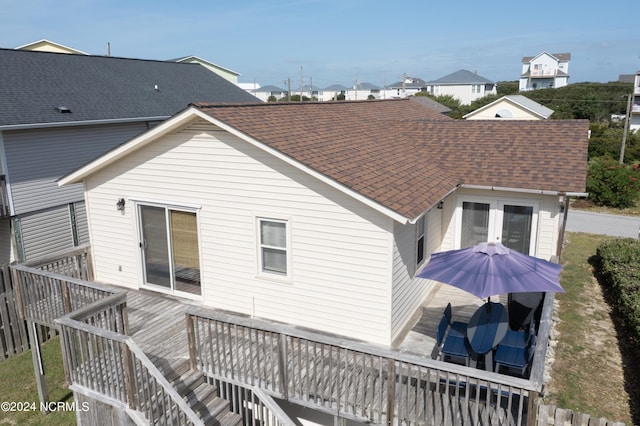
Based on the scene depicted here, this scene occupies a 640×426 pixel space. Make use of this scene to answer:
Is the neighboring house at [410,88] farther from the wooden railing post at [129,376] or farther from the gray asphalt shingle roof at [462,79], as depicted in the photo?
the wooden railing post at [129,376]

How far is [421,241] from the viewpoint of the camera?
10.6 m

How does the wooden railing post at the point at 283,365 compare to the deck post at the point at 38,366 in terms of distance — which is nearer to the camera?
the wooden railing post at the point at 283,365

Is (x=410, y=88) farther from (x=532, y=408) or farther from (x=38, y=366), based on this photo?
(x=532, y=408)

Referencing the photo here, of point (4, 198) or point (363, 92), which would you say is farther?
point (363, 92)

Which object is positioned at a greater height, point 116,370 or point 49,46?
point 49,46

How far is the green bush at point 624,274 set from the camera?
35.0 feet

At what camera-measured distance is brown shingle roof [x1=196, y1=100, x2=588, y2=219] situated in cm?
878

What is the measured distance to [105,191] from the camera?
36.4 feet

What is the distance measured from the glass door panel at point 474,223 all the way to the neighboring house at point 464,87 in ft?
255

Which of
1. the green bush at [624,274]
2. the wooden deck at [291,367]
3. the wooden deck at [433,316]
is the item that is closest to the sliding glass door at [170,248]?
the wooden deck at [291,367]

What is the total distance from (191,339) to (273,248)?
243 centimetres

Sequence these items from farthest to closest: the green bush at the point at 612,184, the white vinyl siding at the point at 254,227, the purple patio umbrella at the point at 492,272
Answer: the green bush at the point at 612,184 < the white vinyl siding at the point at 254,227 < the purple patio umbrella at the point at 492,272

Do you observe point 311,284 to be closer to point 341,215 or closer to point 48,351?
point 341,215

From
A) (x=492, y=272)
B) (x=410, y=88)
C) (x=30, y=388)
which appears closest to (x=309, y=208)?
(x=492, y=272)
